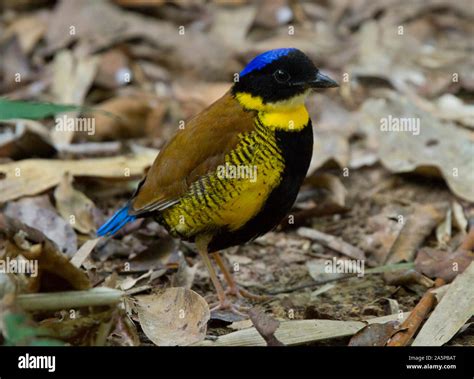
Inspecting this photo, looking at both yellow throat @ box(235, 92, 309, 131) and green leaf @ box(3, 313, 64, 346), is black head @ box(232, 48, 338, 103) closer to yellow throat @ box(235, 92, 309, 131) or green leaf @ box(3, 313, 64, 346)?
yellow throat @ box(235, 92, 309, 131)

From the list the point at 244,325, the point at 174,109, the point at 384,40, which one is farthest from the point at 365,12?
the point at 244,325

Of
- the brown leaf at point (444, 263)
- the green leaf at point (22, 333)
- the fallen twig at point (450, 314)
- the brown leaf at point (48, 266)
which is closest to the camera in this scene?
the green leaf at point (22, 333)

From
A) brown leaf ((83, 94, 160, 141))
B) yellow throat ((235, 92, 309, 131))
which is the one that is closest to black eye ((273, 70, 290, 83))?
Answer: yellow throat ((235, 92, 309, 131))

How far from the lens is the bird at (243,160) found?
15.5ft

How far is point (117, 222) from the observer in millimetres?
5262

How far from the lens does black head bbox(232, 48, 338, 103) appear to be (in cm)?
484

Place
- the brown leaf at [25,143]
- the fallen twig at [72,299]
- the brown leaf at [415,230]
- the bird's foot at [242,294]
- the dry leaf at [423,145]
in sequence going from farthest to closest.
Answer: the brown leaf at [25,143] → the dry leaf at [423,145] → the brown leaf at [415,230] → the bird's foot at [242,294] → the fallen twig at [72,299]

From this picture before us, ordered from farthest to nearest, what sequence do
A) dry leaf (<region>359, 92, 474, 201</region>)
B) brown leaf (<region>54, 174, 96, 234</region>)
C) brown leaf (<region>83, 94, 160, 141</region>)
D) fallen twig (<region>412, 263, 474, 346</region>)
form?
brown leaf (<region>83, 94, 160, 141</region>) → dry leaf (<region>359, 92, 474, 201</region>) → brown leaf (<region>54, 174, 96, 234</region>) → fallen twig (<region>412, 263, 474, 346</region>)

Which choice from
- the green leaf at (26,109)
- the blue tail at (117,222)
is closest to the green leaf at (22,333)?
the green leaf at (26,109)

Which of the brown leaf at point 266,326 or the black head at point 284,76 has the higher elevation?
the black head at point 284,76

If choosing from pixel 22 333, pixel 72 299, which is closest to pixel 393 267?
pixel 72 299

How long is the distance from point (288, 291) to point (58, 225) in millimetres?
1510

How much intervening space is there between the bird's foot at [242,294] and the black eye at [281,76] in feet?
3.99

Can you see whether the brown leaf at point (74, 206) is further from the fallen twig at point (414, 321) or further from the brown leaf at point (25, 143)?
the fallen twig at point (414, 321)
